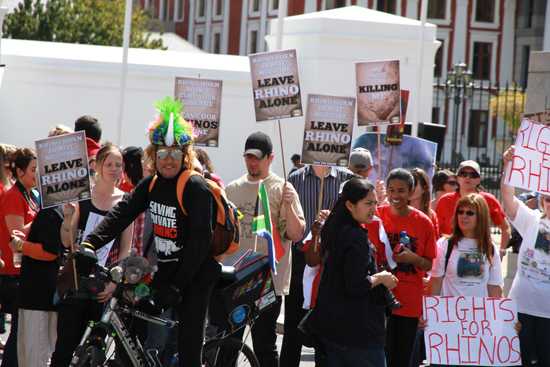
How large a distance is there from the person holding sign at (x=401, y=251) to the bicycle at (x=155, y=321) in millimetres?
899

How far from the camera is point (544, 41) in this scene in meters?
61.3

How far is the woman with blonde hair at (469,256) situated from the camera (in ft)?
27.2

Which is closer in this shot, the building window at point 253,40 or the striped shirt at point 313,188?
the striped shirt at point 313,188

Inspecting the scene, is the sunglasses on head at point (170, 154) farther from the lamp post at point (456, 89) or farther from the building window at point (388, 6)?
the building window at point (388, 6)

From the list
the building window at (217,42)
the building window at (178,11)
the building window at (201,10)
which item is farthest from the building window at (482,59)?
the building window at (178,11)

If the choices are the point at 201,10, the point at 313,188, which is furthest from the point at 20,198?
the point at 201,10

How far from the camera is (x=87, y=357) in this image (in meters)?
6.66

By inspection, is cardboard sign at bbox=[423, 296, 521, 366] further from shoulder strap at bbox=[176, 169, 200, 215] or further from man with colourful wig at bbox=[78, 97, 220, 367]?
shoulder strap at bbox=[176, 169, 200, 215]

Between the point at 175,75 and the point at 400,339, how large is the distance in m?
12.4

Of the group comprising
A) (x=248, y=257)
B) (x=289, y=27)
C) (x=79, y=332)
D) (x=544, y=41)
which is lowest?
(x=79, y=332)

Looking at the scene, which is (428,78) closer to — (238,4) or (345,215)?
(345,215)

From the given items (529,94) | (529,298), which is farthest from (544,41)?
(529,298)

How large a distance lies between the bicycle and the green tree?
28.9 m

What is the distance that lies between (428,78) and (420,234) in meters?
13.3
